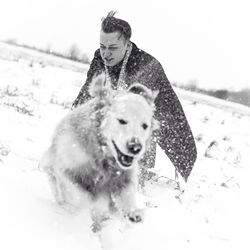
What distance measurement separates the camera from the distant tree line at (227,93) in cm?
2116

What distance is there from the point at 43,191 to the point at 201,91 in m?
16.4

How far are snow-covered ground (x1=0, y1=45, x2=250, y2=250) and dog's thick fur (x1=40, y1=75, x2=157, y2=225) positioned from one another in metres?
0.31

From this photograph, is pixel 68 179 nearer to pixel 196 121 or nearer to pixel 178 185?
pixel 178 185

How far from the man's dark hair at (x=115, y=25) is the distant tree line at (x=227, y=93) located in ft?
48.1

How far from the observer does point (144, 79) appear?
20.7 ft

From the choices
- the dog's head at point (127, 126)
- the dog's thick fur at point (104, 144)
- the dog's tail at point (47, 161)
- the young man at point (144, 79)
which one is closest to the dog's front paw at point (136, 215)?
the dog's thick fur at point (104, 144)

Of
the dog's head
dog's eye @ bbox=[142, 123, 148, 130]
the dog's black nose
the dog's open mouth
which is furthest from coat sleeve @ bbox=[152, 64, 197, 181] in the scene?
the dog's black nose

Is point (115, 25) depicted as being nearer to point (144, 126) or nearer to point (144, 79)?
point (144, 79)

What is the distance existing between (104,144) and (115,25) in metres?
1.83

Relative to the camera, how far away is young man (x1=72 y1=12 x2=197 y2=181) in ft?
19.5

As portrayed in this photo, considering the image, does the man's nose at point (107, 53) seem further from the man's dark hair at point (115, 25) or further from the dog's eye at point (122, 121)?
the dog's eye at point (122, 121)

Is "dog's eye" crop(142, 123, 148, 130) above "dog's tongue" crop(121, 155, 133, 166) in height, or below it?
above

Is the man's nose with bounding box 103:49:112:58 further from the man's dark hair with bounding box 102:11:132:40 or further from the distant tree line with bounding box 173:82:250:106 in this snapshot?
the distant tree line with bounding box 173:82:250:106

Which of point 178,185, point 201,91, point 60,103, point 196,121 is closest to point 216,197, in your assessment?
point 178,185
